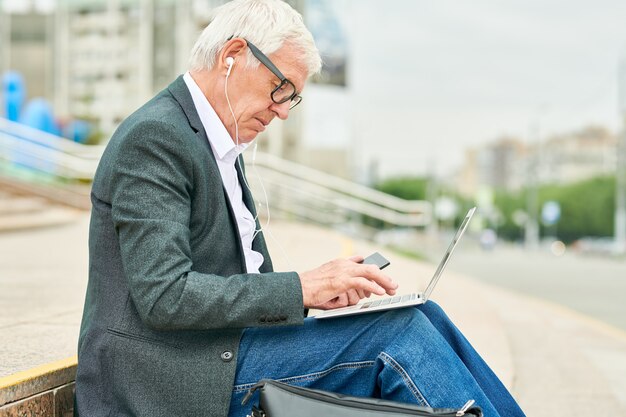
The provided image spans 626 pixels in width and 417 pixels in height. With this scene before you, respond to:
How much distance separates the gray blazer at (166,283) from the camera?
1.98m

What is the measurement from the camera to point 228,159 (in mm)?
2318

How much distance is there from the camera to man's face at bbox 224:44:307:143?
223cm

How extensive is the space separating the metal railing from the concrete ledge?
12992mm

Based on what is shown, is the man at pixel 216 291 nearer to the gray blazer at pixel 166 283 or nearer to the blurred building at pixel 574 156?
the gray blazer at pixel 166 283

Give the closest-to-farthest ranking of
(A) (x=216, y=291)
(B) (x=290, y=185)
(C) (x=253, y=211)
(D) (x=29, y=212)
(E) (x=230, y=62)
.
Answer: (A) (x=216, y=291) → (E) (x=230, y=62) → (C) (x=253, y=211) → (D) (x=29, y=212) → (B) (x=290, y=185)

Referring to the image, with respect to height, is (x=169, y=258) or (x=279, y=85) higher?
(x=279, y=85)

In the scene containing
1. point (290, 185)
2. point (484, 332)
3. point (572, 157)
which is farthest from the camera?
point (572, 157)

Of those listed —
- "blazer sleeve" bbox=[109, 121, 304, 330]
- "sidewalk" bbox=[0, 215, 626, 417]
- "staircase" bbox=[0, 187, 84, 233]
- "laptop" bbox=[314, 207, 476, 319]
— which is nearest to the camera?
"blazer sleeve" bbox=[109, 121, 304, 330]

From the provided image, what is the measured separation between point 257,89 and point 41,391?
42.1 inches

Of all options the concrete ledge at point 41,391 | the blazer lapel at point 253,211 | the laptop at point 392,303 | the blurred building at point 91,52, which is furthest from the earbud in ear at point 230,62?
the blurred building at point 91,52

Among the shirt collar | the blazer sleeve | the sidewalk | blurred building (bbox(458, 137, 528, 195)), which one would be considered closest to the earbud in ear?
the shirt collar

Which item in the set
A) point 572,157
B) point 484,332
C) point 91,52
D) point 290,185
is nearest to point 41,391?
point 484,332

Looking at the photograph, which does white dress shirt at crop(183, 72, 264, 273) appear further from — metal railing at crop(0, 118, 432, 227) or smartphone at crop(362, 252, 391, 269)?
metal railing at crop(0, 118, 432, 227)

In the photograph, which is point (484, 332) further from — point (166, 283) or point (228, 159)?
point (166, 283)
